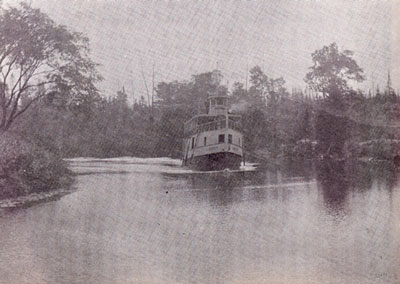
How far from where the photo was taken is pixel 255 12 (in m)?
5.03

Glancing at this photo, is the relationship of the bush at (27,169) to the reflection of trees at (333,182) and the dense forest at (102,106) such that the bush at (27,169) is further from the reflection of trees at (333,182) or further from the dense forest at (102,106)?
the reflection of trees at (333,182)

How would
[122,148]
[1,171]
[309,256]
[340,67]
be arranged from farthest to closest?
[122,148] → [1,171] → [340,67] → [309,256]

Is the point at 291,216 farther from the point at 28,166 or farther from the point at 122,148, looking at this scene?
the point at 28,166

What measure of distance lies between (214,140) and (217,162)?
50 cm

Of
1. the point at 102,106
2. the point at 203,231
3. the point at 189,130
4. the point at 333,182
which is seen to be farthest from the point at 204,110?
the point at 333,182

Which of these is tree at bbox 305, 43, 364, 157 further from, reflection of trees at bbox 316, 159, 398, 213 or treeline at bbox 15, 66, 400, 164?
reflection of trees at bbox 316, 159, 398, 213

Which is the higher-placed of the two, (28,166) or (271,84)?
(271,84)

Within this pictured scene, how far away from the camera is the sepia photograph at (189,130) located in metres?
4.05

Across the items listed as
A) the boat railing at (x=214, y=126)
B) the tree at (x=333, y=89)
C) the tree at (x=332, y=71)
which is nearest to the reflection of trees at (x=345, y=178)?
the tree at (x=333, y=89)

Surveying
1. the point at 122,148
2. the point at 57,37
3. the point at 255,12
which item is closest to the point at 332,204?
the point at 255,12

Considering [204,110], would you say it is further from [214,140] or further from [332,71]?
[214,140]

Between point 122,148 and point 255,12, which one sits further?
point 122,148

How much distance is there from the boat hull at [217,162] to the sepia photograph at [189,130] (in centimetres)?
182

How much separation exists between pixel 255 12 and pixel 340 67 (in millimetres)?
1280
